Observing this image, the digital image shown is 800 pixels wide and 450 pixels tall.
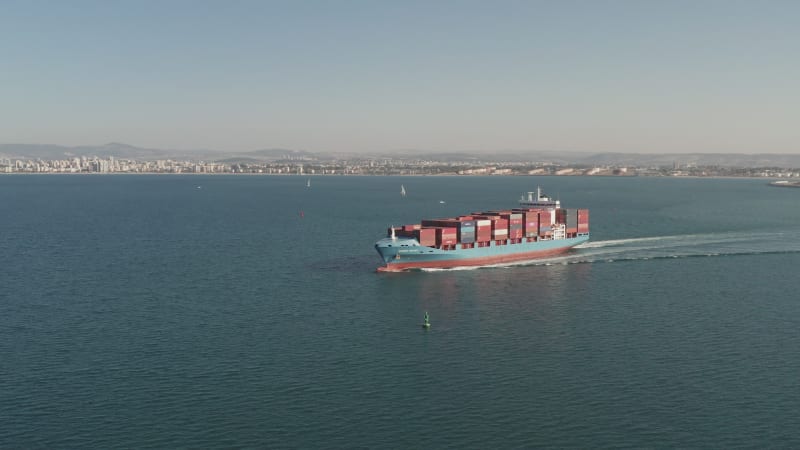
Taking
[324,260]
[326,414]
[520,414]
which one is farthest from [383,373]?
[324,260]

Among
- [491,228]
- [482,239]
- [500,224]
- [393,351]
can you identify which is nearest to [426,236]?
[482,239]

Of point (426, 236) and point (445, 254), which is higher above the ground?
point (426, 236)

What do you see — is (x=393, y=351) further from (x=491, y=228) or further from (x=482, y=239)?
(x=491, y=228)

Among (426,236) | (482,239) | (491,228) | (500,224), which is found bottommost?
(482,239)

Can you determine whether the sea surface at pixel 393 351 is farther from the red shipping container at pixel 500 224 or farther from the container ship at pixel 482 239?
the red shipping container at pixel 500 224

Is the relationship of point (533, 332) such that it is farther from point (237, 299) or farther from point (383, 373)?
point (237, 299)

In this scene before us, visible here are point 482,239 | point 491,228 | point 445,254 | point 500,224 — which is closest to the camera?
point 445,254
